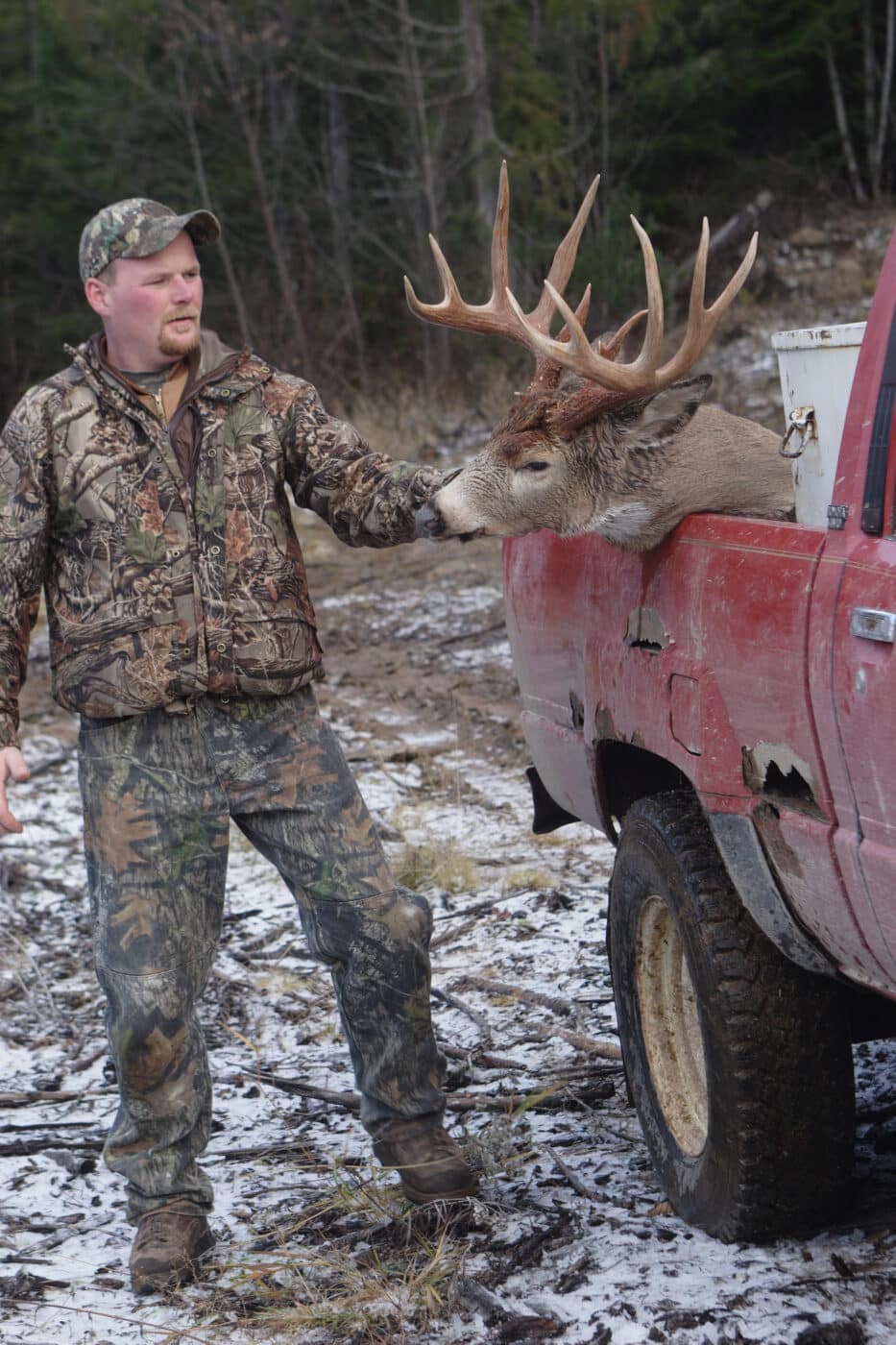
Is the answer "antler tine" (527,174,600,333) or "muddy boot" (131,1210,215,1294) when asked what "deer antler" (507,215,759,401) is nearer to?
"antler tine" (527,174,600,333)

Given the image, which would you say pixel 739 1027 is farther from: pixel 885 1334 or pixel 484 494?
pixel 484 494

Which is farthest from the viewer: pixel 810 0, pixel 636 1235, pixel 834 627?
pixel 810 0

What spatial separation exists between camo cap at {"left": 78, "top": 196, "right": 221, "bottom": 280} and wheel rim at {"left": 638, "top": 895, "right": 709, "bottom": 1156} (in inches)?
77.3

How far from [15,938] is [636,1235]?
3287 mm

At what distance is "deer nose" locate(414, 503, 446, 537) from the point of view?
380 centimetres

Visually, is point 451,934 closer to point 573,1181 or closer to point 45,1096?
point 45,1096

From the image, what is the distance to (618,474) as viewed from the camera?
3719 millimetres

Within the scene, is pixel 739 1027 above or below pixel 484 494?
below

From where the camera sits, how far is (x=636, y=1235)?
3566 millimetres

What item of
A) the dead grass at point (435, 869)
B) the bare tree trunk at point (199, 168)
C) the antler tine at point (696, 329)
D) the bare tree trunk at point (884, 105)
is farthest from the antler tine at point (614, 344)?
the bare tree trunk at point (884, 105)

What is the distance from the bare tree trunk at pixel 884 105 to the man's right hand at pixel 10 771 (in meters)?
21.9

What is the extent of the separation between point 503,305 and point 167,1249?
2436 mm

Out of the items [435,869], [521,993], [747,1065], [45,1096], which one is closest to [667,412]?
[747,1065]

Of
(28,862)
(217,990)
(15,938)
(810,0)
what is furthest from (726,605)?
(810,0)
